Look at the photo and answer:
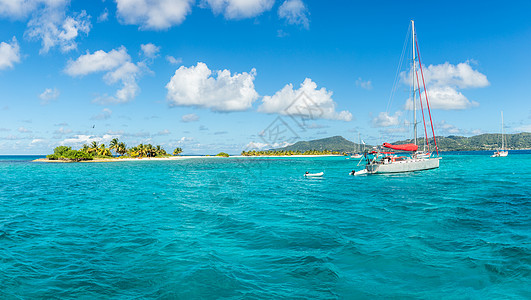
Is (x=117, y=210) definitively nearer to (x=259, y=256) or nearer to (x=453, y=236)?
(x=259, y=256)

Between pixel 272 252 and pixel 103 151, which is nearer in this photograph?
pixel 272 252

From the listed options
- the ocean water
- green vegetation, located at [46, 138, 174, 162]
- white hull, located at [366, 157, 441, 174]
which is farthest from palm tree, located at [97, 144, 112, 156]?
white hull, located at [366, 157, 441, 174]

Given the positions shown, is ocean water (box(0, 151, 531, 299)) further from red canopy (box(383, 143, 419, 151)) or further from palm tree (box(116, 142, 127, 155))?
palm tree (box(116, 142, 127, 155))

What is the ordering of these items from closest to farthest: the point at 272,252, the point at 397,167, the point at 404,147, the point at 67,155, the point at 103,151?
the point at 272,252, the point at 404,147, the point at 397,167, the point at 67,155, the point at 103,151

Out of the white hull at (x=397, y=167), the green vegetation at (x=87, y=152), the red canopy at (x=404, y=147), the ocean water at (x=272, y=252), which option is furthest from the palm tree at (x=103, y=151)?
the red canopy at (x=404, y=147)

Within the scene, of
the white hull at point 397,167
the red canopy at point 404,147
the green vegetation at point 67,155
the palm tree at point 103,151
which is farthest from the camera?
the palm tree at point 103,151

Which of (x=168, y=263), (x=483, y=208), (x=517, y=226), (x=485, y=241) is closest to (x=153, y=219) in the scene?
(x=168, y=263)

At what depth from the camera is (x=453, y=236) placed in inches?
658

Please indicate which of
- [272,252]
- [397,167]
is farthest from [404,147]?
[272,252]

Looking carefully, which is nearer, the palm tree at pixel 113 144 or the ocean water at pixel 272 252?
the ocean water at pixel 272 252

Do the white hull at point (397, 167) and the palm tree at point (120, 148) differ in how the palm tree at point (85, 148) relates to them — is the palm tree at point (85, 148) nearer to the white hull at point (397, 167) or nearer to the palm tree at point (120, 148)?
the palm tree at point (120, 148)

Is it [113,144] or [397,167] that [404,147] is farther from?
[113,144]

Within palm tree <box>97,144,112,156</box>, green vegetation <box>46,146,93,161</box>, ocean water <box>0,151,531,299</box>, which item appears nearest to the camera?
ocean water <box>0,151,531,299</box>

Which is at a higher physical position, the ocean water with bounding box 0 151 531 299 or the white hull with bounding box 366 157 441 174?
the white hull with bounding box 366 157 441 174
